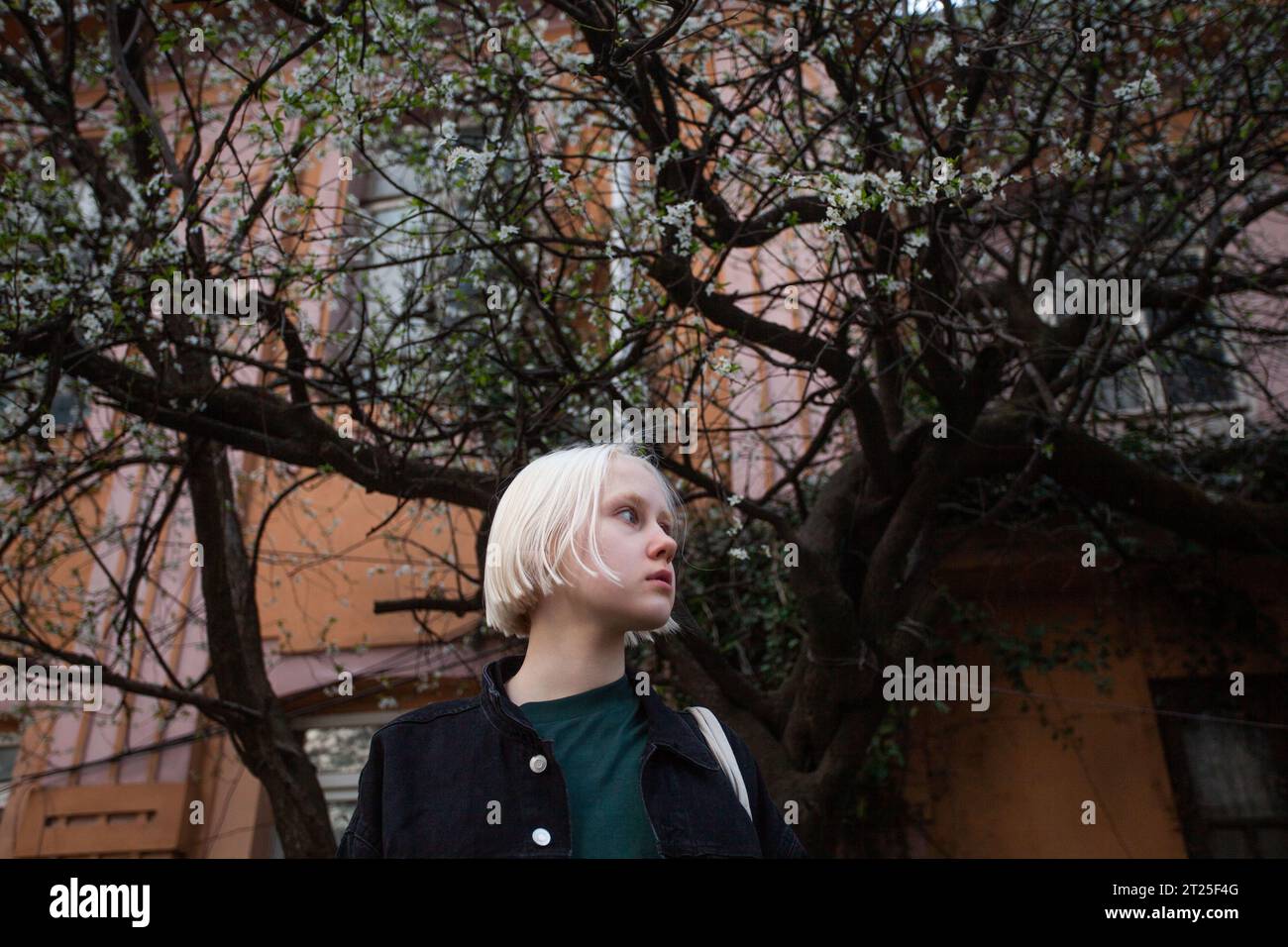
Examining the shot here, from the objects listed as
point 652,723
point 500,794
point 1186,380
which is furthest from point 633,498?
point 1186,380

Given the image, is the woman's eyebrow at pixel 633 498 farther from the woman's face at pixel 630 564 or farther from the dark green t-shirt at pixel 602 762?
the dark green t-shirt at pixel 602 762

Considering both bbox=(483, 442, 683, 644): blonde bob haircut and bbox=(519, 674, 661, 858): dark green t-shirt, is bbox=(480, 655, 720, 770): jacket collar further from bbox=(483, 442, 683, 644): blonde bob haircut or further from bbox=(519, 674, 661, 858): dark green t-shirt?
bbox=(483, 442, 683, 644): blonde bob haircut

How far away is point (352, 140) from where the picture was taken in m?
4.64

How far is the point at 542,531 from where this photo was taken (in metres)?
1.94

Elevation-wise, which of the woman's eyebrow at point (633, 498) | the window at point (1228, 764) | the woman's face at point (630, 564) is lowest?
the window at point (1228, 764)

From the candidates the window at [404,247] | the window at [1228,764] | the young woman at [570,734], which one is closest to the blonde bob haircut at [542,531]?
the young woman at [570,734]

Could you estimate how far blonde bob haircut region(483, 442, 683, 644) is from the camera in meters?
1.92

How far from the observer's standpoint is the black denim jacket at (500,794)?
1.62 metres

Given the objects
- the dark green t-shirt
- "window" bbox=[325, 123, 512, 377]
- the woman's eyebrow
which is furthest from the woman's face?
"window" bbox=[325, 123, 512, 377]

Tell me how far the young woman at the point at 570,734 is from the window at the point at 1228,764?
507 centimetres

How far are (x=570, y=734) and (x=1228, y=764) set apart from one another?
5584 millimetres
